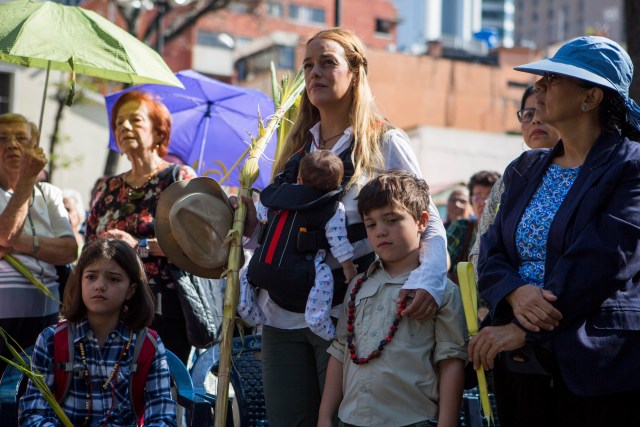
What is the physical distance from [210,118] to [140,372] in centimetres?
379

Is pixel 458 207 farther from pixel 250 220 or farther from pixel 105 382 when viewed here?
pixel 105 382

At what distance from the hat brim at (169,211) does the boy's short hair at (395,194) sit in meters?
0.79

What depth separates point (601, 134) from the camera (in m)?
3.47

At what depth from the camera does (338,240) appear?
385 cm

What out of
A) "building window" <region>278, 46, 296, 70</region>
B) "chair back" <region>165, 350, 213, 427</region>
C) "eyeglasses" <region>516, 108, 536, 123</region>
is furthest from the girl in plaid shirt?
"building window" <region>278, 46, 296, 70</region>

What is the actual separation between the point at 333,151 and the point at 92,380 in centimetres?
146

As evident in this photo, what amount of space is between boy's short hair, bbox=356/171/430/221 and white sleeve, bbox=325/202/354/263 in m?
0.10

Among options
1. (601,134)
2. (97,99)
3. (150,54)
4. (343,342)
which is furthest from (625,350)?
(97,99)

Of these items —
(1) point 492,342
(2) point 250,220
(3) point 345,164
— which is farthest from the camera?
(2) point 250,220

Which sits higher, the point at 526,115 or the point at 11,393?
the point at 526,115

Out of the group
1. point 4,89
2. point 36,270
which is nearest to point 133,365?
point 36,270

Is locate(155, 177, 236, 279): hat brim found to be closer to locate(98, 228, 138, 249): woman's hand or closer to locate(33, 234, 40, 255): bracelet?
locate(98, 228, 138, 249): woman's hand

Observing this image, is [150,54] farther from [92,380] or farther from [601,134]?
[601,134]

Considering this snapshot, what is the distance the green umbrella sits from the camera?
15.8ft
